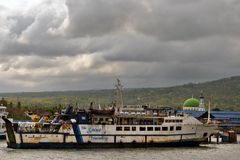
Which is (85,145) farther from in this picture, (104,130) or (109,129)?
(109,129)

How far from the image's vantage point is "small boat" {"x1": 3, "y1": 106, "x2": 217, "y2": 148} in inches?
4082

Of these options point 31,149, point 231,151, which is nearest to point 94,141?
point 31,149

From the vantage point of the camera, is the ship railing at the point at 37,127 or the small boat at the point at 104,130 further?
the ship railing at the point at 37,127

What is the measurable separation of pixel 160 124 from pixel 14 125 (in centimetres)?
2767

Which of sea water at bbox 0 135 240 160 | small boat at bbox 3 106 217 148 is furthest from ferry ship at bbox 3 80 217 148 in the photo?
sea water at bbox 0 135 240 160

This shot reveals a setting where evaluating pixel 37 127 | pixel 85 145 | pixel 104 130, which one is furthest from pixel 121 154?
Answer: pixel 37 127

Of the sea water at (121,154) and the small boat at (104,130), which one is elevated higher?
the small boat at (104,130)

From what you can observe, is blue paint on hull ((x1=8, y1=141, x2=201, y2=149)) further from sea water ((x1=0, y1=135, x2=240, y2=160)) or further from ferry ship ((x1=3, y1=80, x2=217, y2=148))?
sea water ((x1=0, y1=135, x2=240, y2=160))

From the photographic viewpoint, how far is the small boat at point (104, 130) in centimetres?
10369

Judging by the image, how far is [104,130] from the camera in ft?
348

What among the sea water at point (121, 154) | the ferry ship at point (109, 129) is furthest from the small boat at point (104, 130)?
the sea water at point (121, 154)

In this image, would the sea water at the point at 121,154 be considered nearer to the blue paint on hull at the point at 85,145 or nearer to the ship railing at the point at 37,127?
the blue paint on hull at the point at 85,145

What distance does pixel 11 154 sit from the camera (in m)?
93.5

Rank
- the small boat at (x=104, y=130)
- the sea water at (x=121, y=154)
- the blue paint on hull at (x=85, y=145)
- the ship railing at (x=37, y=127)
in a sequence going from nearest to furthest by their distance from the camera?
the sea water at (x=121, y=154) < the blue paint on hull at (x=85, y=145) < the small boat at (x=104, y=130) < the ship railing at (x=37, y=127)
